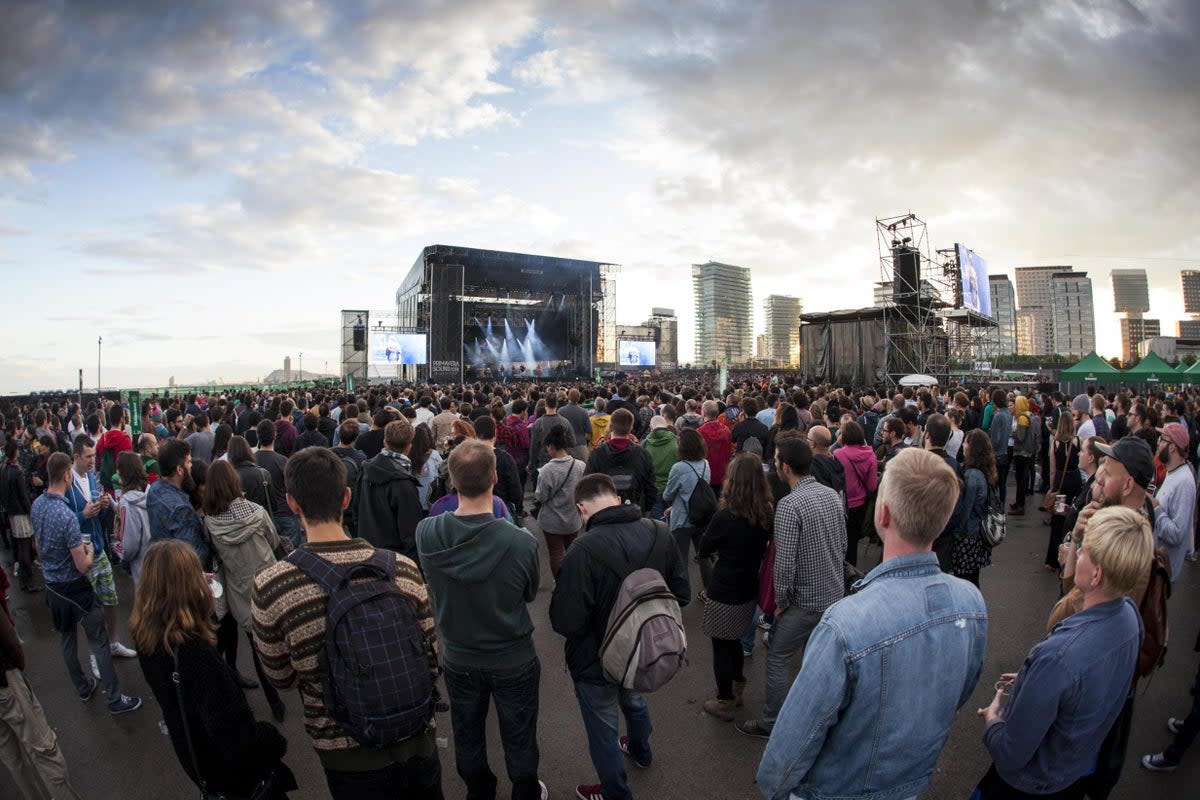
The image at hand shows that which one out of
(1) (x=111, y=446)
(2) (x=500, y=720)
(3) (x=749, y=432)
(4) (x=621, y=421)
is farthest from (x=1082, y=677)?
(1) (x=111, y=446)

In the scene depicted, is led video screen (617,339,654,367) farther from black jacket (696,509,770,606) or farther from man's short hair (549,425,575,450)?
black jacket (696,509,770,606)

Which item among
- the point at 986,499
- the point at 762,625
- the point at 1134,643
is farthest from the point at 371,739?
the point at 986,499

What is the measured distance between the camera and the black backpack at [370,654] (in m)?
1.93

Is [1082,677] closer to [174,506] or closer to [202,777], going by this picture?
[202,777]

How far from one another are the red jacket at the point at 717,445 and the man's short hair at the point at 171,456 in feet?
15.5

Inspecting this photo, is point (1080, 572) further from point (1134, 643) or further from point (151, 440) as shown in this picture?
point (151, 440)

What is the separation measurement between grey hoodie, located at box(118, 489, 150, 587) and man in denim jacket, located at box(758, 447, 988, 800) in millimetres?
4458

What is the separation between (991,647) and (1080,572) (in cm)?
343

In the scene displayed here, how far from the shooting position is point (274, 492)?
5430mm

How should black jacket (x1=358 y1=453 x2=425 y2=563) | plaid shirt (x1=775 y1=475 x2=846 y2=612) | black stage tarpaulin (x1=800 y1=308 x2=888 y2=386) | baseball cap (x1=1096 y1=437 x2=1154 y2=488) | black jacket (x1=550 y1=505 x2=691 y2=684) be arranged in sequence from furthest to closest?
black stage tarpaulin (x1=800 y1=308 x2=888 y2=386) → black jacket (x1=358 y1=453 x2=425 y2=563) → plaid shirt (x1=775 y1=475 x2=846 y2=612) → baseball cap (x1=1096 y1=437 x2=1154 y2=488) → black jacket (x1=550 y1=505 x2=691 y2=684)

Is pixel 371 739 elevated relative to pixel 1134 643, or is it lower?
lower

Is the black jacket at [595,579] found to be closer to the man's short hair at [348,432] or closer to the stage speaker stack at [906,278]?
the man's short hair at [348,432]

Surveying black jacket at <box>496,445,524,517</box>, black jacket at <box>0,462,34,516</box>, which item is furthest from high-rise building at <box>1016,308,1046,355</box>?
black jacket at <box>0,462,34,516</box>

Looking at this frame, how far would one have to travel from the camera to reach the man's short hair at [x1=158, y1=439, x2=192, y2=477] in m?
4.04
